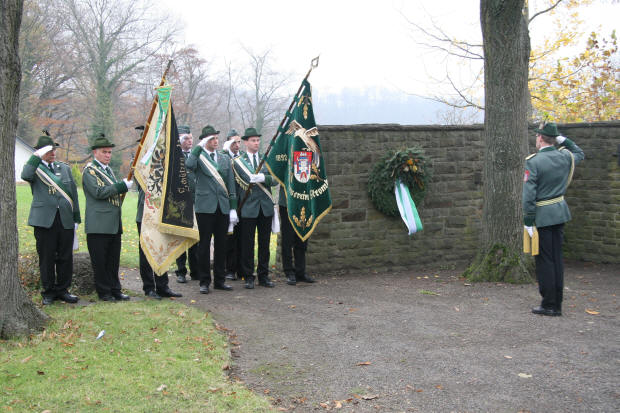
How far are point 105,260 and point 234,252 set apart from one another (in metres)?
2.26

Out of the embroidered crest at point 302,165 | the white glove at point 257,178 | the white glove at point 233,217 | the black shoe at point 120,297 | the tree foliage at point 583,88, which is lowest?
the black shoe at point 120,297

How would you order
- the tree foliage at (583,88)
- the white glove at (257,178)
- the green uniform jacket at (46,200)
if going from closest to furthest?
the green uniform jacket at (46,200)
the white glove at (257,178)
the tree foliage at (583,88)

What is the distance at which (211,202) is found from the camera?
7699 millimetres

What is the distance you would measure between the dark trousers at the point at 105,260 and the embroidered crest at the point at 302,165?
257 cm

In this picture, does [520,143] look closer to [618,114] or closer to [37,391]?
[37,391]

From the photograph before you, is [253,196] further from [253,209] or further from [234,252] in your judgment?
[234,252]

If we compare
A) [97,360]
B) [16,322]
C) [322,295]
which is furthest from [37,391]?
[322,295]

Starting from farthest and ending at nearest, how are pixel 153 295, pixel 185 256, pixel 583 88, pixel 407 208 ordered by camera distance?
1. pixel 583 88
2. pixel 407 208
3. pixel 185 256
4. pixel 153 295

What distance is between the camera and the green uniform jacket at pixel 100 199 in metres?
6.78

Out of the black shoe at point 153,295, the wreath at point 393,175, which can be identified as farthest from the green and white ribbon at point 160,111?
the wreath at point 393,175

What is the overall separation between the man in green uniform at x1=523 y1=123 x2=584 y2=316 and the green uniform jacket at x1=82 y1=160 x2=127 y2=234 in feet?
15.3

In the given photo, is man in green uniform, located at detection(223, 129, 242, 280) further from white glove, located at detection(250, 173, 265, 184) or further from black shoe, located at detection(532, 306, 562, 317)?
black shoe, located at detection(532, 306, 562, 317)

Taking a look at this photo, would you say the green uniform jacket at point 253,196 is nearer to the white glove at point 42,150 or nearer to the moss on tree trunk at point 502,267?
the white glove at point 42,150

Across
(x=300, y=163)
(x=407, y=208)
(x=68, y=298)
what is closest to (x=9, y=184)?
(x=68, y=298)
